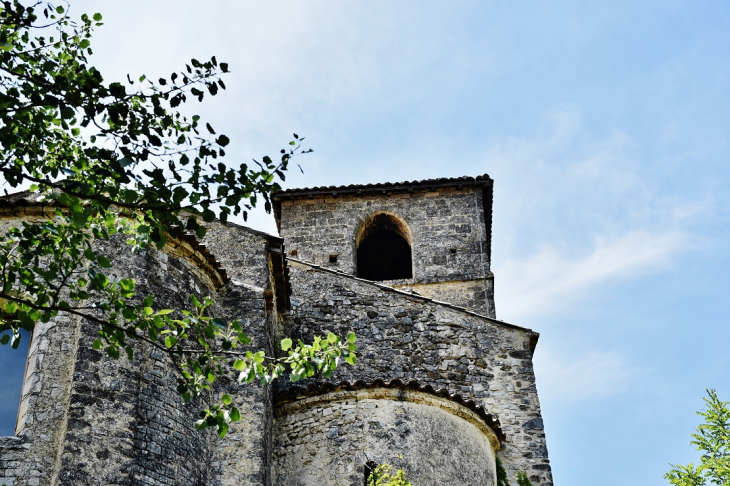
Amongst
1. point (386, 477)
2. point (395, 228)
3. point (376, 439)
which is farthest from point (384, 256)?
point (386, 477)

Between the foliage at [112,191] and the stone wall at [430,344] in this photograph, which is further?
the stone wall at [430,344]

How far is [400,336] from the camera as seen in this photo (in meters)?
12.3

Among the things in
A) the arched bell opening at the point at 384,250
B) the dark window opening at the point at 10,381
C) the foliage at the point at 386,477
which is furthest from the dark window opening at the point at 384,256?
the dark window opening at the point at 10,381

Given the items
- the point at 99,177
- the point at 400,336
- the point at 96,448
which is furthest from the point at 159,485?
the point at 400,336

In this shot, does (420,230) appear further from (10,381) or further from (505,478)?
(10,381)

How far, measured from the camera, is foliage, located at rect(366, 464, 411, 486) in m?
8.47

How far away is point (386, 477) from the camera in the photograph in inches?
368

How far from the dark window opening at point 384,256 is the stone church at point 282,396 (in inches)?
230

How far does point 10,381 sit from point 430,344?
5.77 metres

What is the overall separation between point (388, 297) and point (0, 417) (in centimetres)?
591

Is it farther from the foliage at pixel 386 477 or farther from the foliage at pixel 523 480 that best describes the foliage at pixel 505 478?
the foliage at pixel 386 477

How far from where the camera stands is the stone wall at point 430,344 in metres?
11.6

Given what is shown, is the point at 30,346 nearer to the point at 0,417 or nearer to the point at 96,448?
the point at 0,417

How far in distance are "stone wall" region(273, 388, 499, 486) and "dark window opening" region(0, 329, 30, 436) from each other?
9.67ft
